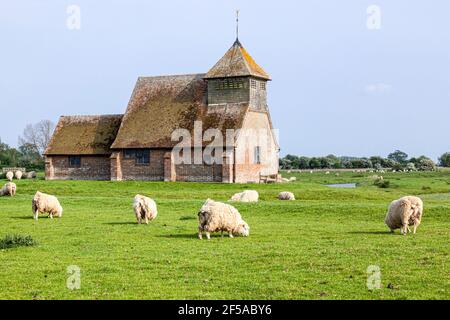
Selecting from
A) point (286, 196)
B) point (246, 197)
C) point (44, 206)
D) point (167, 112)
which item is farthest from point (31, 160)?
point (44, 206)

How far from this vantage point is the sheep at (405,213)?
24.3m

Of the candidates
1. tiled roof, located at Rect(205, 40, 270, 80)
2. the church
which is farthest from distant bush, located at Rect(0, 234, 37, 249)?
tiled roof, located at Rect(205, 40, 270, 80)

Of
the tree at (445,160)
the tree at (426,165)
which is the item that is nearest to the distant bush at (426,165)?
the tree at (426,165)

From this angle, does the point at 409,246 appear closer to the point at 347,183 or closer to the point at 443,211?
the point at 443,211

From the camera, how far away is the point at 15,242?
2188 cm

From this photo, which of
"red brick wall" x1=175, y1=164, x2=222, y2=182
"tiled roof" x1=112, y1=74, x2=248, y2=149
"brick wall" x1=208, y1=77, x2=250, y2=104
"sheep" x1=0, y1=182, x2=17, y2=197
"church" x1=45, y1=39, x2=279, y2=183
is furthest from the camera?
"brick wall" x1=208, y1=77, x2=250, y2=104

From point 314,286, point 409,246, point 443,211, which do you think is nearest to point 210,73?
point 443,211

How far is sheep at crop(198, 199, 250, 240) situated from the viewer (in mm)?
23234

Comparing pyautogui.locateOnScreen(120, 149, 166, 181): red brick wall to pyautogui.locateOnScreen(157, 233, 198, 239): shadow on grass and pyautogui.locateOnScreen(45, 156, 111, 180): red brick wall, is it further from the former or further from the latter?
pyautogui.locateOnScreen(157, 233, 198, 239): shadow on grass

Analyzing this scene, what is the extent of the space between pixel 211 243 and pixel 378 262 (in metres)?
6.58

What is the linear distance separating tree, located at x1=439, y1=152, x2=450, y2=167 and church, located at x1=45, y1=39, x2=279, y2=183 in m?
77.7

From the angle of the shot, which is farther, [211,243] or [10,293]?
[211,243]

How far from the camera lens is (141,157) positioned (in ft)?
214
